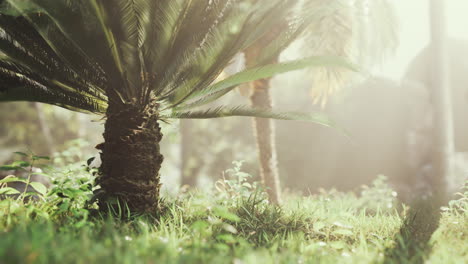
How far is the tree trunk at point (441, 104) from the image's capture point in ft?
33.2

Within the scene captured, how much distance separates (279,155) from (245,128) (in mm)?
2223

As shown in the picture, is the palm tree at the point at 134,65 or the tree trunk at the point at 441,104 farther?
the tree trunk at the point at 441,104

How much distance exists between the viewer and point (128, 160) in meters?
3.64

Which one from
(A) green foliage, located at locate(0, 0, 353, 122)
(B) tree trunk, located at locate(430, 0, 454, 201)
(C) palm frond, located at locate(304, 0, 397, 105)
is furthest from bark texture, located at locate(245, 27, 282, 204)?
(B) tree trunk, located at locate(430, 0, 454, 201)

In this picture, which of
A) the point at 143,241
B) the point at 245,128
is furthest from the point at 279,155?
the point at 143,241

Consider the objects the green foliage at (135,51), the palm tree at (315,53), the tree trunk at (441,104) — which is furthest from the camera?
the tree trunk at (441,104)

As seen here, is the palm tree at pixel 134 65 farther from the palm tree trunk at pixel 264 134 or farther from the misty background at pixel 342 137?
the misty background at pixel 342 137

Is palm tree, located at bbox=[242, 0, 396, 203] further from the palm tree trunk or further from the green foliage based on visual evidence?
the green foliage

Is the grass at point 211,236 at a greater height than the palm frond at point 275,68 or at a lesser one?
lesser

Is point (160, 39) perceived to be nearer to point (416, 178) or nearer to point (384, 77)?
point (416, 178)

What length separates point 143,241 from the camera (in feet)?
8.47

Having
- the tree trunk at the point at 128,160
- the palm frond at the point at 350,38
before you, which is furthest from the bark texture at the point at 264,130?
the tree trunk at the point at 128,160

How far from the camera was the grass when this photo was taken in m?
2.27

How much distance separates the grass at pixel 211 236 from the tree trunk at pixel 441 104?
23.1ft
